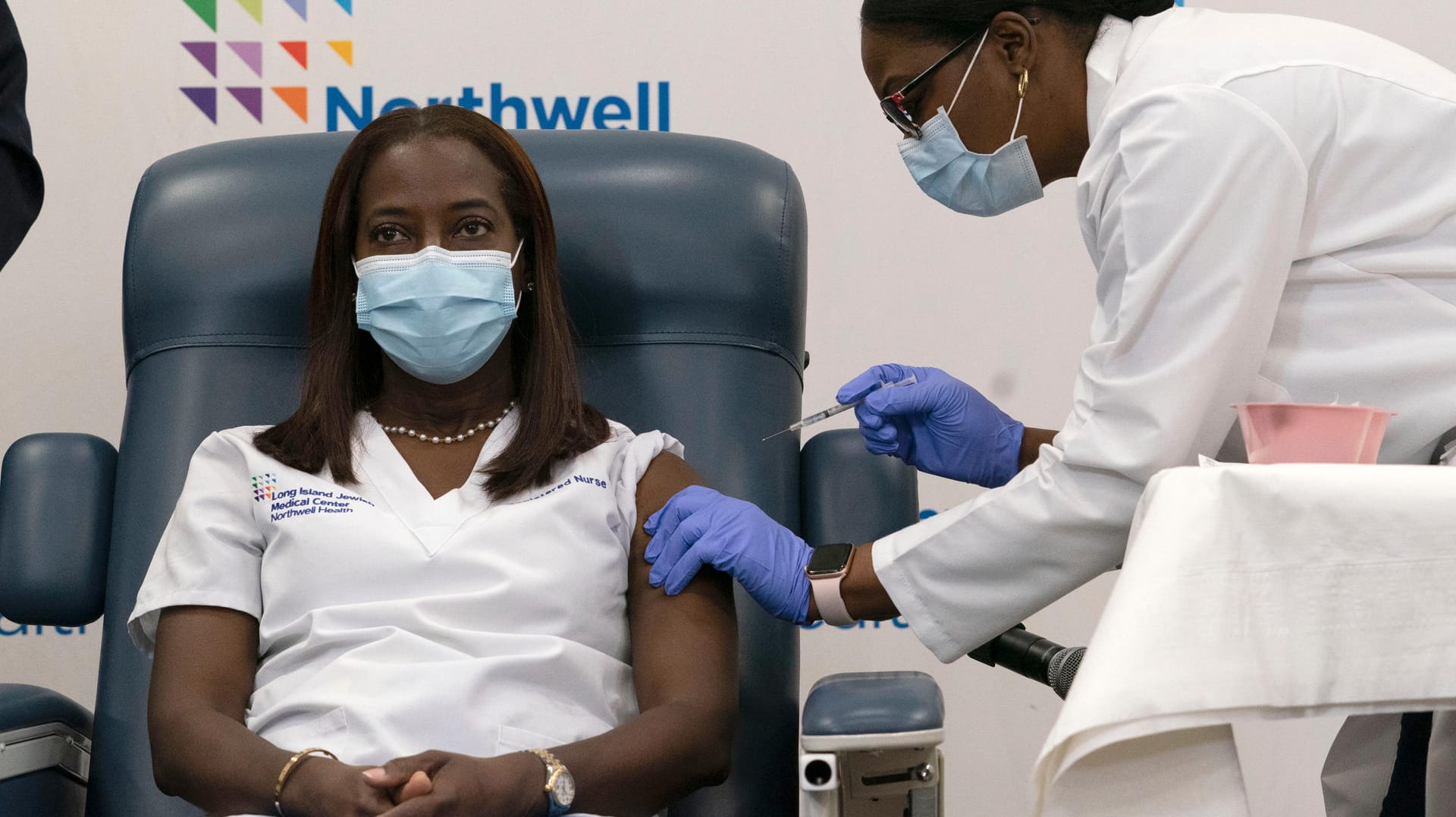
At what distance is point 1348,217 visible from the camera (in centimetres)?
132

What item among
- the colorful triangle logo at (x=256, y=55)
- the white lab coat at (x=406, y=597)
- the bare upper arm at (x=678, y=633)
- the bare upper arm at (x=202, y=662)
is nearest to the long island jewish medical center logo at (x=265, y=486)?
the white lab coat at (x=406, y=597)

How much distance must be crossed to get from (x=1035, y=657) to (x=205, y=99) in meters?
1.77

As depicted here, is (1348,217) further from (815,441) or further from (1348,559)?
(815,441)

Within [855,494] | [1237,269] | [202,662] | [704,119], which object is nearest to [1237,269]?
[1237,269]

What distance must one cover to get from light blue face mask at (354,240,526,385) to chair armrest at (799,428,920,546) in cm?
45

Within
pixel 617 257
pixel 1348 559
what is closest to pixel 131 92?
pixel 617 257

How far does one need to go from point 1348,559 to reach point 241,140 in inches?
60.8

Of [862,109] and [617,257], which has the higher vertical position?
[862,109]

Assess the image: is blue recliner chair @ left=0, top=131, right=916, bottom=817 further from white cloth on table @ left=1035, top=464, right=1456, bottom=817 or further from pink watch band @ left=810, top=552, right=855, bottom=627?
white cloth on table @ left=1035, top=464, right=1456, bottom=817

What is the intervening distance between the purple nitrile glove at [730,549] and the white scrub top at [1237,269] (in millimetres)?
203

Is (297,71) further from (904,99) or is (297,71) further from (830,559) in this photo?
(830,559)

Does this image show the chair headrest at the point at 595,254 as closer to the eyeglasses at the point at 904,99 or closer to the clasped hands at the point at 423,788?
the eyeglasses at the point at 904,99

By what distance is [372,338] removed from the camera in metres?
1.70

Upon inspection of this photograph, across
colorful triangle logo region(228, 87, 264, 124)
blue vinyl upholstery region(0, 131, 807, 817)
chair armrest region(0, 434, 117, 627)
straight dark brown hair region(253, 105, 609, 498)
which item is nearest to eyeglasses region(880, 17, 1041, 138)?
blue vinyl upholstery region(0, 131, 807, 817)
